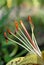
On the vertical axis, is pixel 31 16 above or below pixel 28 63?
above

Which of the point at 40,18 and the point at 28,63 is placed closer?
the point at 28,63

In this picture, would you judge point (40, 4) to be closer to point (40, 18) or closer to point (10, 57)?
point (40, 18)

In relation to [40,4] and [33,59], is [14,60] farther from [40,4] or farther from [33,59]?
[40,4]

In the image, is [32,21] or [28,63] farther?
[32,21]

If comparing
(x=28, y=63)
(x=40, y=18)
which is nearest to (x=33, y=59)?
A: (x=28, y=63)

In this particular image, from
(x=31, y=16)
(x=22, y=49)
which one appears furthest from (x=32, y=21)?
(x=22, y=49)

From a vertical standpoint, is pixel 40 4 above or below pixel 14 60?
above
